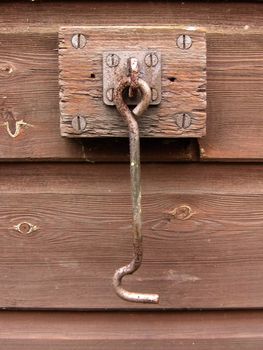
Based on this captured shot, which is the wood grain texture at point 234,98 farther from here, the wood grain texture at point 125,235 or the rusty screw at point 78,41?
the rusty screw at point 78,41

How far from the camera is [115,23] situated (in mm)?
726

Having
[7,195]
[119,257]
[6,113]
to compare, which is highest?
[6,113]

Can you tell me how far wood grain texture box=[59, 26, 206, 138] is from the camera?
26.7 inches

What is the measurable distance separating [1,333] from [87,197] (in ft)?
0.87

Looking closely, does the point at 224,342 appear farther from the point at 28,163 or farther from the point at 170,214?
the point at 28,163

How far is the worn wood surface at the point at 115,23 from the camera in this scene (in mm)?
728

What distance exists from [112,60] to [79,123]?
0.32ft

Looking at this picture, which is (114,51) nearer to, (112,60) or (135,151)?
(112,60)

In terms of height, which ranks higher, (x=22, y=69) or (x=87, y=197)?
(x=22, y=69)

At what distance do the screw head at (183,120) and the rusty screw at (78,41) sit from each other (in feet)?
0.54

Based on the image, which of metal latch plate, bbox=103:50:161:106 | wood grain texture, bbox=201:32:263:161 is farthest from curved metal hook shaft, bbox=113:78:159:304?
wood grain texture, bbox=201:32:263:161

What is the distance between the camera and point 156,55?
2.22 ft

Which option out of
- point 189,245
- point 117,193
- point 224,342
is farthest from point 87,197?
point 224,342

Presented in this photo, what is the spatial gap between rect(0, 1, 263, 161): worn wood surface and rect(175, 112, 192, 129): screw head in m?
0.07
